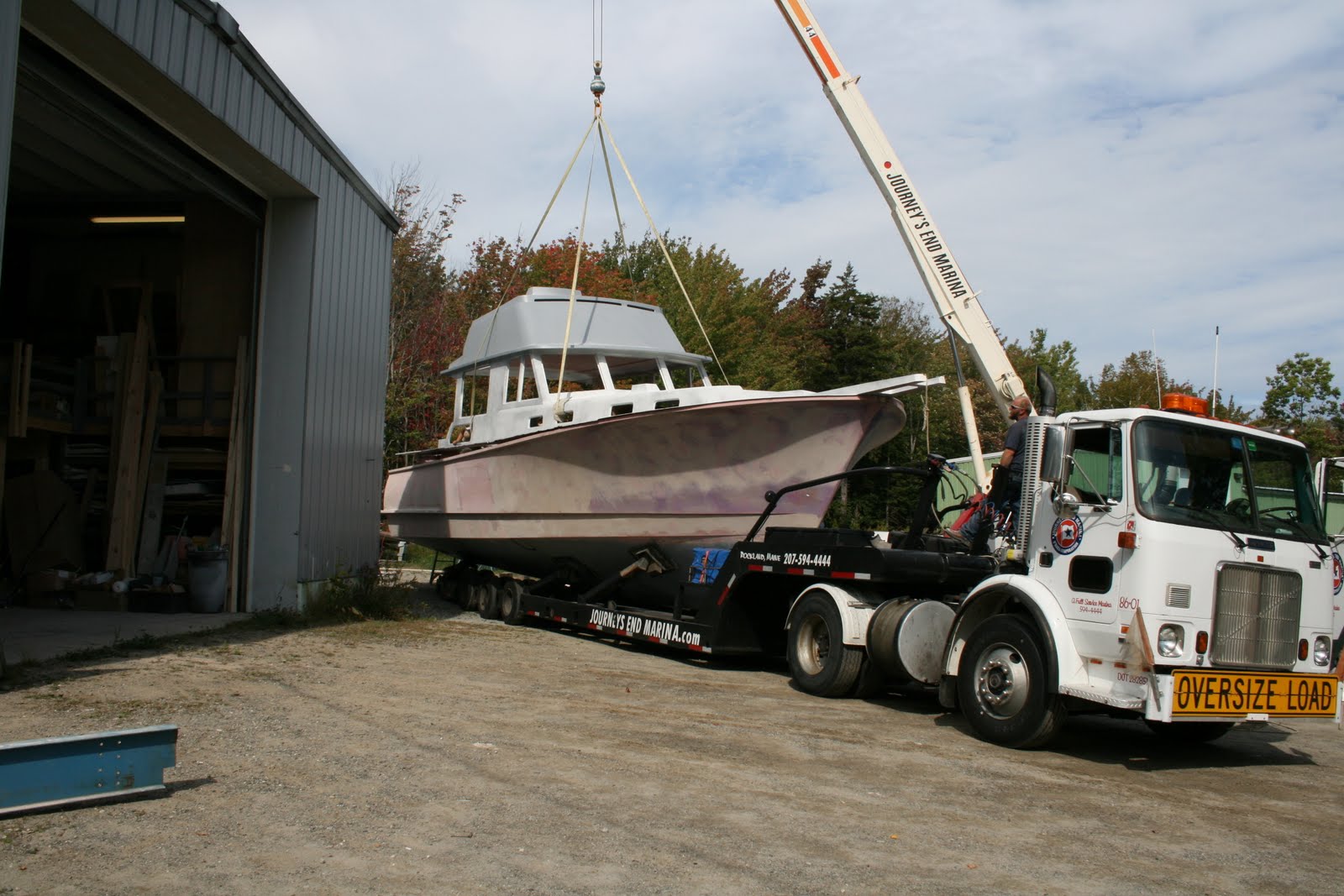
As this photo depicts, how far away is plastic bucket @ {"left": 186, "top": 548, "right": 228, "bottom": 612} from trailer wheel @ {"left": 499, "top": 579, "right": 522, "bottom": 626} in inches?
120

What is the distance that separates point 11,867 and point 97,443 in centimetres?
952

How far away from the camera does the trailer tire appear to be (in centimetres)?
1293

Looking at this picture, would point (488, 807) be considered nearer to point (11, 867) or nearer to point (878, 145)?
point (11, 867)

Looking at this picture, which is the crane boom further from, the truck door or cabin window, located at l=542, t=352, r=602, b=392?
the truck door

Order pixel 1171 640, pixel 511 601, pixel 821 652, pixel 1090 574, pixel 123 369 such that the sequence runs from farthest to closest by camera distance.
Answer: pixel 511 601 → pixel 123 369 → pixel 821 652 → pixel 1090 574 → pixel 1171 640

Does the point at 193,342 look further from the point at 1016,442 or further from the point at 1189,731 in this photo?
the point at 1189,731

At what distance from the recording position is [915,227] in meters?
12.8

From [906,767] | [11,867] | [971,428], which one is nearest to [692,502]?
[971,428]

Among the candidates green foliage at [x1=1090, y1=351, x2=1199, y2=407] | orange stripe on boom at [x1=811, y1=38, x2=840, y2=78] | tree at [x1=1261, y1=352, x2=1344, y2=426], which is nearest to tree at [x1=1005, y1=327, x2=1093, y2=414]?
green foliage at [x1=1090, y1=351, x2=1199, y2=407]

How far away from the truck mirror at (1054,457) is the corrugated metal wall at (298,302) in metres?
6.71

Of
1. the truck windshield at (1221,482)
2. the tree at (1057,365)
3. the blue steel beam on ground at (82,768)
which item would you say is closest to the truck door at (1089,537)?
the truck windshield at (1221,482)

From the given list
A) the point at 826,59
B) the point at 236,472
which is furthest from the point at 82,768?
the point at 826,59

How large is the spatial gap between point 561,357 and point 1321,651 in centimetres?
827

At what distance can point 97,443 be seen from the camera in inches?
474
